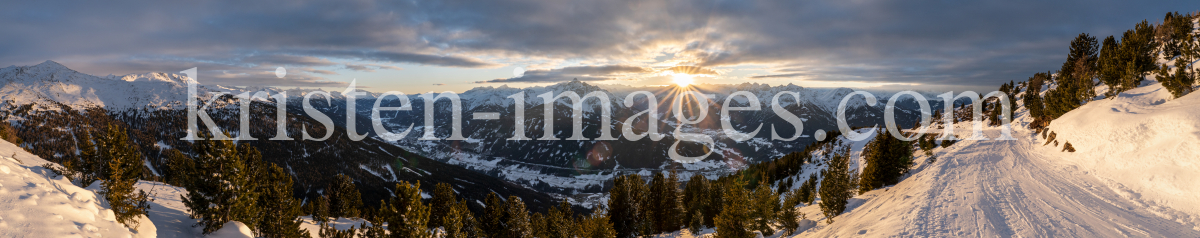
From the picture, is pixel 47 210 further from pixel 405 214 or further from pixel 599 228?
pixel 599 228

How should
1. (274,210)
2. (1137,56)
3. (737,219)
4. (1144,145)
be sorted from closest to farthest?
1. (1144,145)
2. (737,219)
3. (274,210)
4. (1137,56)

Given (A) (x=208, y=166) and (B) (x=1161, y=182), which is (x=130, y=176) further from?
(B) (x=1161, y=182)

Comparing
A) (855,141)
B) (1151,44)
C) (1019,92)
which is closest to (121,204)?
(855,141)

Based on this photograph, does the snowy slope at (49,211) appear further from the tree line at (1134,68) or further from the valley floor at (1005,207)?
the tree line at (1134,68)

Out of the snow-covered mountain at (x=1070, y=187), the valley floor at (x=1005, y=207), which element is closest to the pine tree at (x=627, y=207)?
the snow-covered mountain at (x=1070, y=187)

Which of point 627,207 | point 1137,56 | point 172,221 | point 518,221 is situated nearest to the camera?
point 172,221

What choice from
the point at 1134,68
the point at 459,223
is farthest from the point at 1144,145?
the point at 459,223
